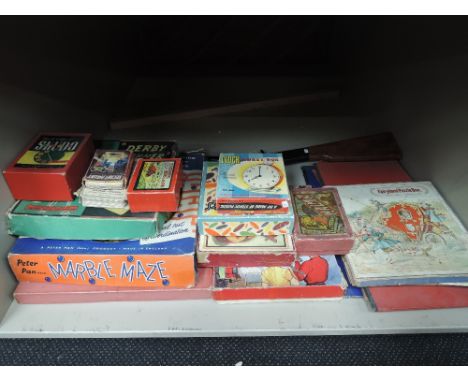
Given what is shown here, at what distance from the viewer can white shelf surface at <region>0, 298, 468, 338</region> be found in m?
0.71

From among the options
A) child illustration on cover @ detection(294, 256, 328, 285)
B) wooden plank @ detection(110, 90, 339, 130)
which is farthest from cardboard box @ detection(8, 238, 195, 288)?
wooden plank @ detection(110, 90, 339, 130)

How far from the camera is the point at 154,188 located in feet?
2.31

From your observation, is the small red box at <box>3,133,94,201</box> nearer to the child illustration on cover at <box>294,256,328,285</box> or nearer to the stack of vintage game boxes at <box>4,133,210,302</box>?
the stack of vintage game boxes at <box>4,133,210,302</box>

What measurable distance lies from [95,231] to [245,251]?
307 millimetres

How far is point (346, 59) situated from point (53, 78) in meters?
1.15

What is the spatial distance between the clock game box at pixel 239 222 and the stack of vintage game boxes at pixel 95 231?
5cm

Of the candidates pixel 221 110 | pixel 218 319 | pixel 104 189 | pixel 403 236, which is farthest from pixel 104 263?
pixel 221 110

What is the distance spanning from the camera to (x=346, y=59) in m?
1.51

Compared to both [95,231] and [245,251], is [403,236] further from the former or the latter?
[95,231]

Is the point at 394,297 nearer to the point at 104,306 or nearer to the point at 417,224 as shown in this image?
the point at 417,224

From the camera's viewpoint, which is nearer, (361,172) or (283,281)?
(283,281)

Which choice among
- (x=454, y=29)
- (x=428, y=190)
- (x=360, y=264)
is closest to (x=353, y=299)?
(x=360, y=264)

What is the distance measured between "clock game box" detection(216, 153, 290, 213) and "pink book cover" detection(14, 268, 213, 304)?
183 millimetres

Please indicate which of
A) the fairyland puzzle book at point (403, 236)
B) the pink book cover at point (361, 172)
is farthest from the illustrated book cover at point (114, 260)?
the pink book cover at point (361, 172)
